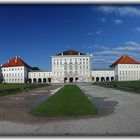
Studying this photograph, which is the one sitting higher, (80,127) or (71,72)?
(71,72)

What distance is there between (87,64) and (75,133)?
9866 cm

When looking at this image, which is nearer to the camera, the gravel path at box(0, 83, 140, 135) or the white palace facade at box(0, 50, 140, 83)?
the gravel path at box(0, 83, 140, 135)

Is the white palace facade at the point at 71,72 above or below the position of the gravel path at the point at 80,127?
above

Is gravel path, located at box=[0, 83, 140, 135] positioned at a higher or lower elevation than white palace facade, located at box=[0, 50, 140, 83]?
lower

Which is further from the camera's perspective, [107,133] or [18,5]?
[18,5]

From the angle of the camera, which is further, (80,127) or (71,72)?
(71,72)

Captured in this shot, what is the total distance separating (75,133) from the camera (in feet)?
22.9

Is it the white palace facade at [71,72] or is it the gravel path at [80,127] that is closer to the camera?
the gravel path at [80,127]
